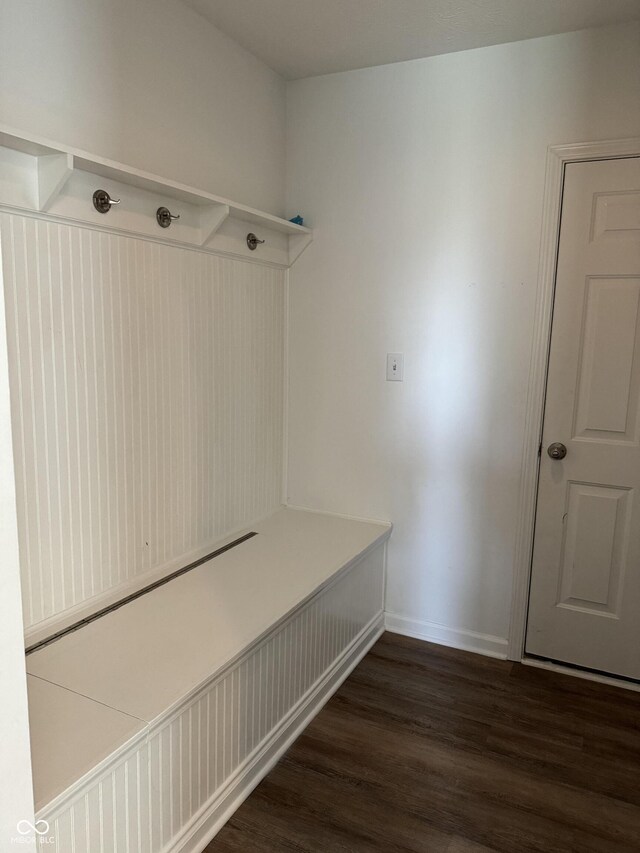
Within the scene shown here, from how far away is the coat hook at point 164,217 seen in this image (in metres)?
2.00

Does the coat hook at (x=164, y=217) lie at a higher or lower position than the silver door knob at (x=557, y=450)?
higher

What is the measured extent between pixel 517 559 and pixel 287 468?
1122 mm

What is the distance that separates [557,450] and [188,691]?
165 centimetres

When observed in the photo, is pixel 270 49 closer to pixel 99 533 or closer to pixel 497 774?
pixel 99 533

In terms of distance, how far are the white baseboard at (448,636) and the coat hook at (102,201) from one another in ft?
Answer: 6.75

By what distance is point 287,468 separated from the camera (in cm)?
295

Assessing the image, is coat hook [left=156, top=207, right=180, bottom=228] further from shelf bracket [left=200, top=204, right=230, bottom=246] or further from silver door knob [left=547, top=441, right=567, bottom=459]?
silver door knob [left=547, top=441, right=567, bottom=459]

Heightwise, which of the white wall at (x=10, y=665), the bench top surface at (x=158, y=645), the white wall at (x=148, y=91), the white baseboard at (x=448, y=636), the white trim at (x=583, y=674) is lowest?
the white trim at (x=583, y=674)

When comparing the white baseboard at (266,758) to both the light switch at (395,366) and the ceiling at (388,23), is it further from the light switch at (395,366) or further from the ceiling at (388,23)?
the ceiling at (388,23)

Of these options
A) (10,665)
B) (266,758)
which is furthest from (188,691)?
(10,665)

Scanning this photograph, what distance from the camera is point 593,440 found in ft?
7.74

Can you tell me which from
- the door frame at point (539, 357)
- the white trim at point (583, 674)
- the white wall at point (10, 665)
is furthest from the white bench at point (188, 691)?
the white trim at point (583, 674)

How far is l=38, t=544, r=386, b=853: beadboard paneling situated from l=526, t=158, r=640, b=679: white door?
2.75 ft

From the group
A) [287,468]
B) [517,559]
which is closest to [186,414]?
[287,468]
